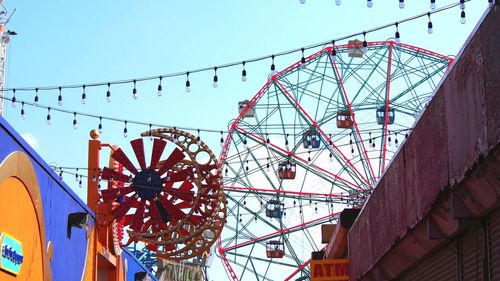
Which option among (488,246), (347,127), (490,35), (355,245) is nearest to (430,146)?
(488,246)

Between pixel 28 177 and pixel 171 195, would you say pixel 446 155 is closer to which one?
pixel 28 177

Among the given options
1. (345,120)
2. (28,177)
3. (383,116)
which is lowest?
(28,177)

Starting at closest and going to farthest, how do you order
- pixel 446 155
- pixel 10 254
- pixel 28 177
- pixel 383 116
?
pixel 446 155 → pixel 10 254 → pixel 28 177 → pixel 383 116

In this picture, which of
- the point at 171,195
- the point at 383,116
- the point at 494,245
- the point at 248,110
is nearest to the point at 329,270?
the point at 171,195

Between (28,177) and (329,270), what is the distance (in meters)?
8.73

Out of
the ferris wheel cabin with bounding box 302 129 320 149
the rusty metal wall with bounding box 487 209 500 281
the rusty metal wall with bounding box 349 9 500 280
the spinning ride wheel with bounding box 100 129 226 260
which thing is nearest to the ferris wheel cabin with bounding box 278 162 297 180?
the ferris wheel cabin with bounding box 302 129 320 149

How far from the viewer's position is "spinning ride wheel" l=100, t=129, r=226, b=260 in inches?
1053

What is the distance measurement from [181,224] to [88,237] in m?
3.62

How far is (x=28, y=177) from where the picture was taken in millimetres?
16953

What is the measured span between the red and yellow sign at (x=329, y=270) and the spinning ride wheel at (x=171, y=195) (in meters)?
4.39

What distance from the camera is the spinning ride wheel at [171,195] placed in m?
26.8

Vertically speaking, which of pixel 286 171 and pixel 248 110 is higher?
pixel 248 110

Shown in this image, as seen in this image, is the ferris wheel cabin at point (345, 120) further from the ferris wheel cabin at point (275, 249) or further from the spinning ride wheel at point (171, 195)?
the spinning ride wheel at point (171, 195)

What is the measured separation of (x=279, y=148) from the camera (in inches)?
2064
